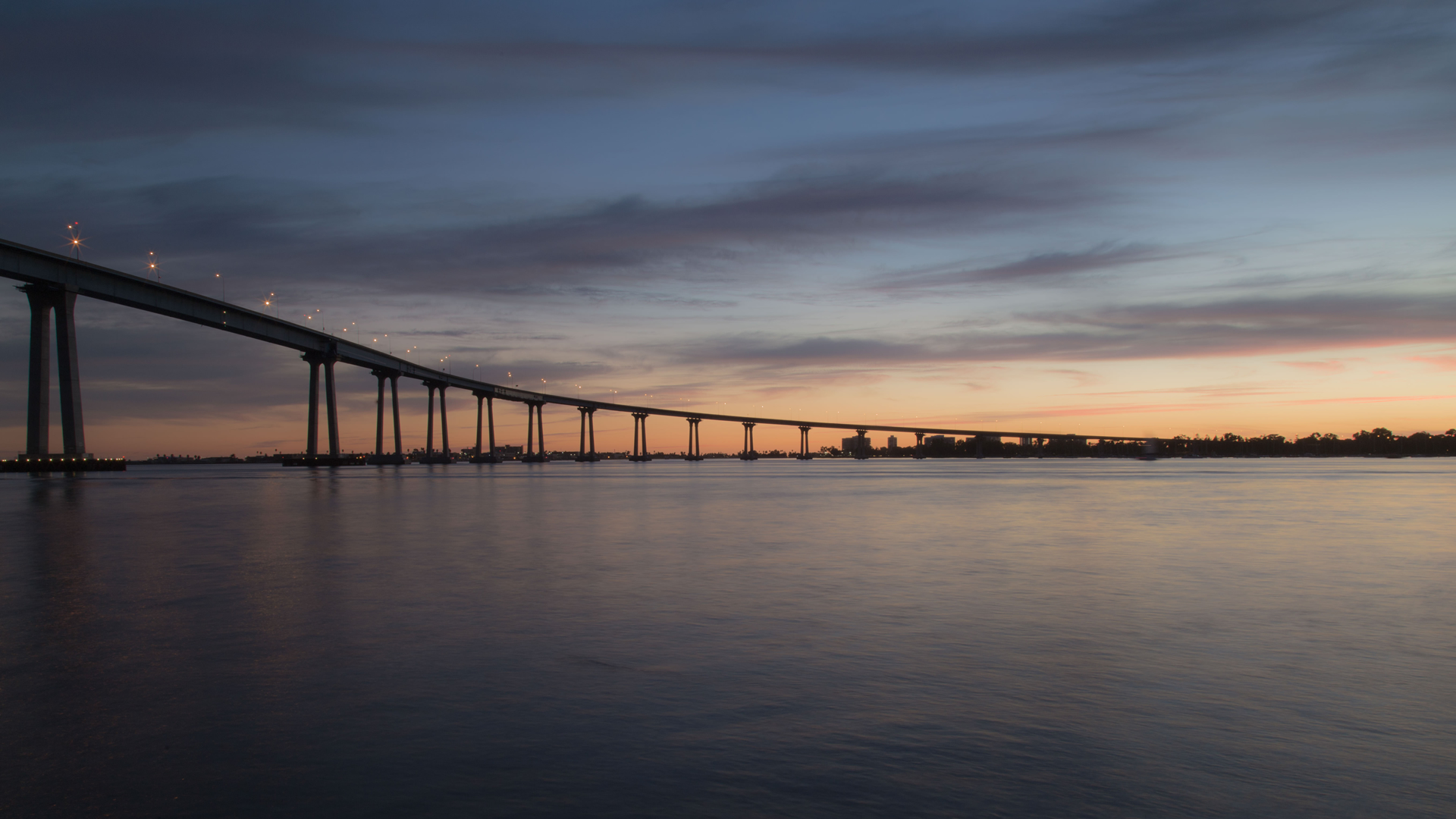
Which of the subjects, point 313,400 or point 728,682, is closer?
point 728,682

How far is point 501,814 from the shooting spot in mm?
Result: 5859

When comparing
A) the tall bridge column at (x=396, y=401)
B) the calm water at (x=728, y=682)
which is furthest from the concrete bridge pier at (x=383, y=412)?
the calm water at (x=728, y=682)

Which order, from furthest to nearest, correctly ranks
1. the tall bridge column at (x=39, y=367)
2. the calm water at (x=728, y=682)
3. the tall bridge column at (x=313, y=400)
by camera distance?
the tall bridge column at (x=313, y=400) < the tall bridge column at (x=39, y=367) < the calm water at (x=728, y=682)

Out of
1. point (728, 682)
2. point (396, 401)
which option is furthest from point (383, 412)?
point (728, 682)

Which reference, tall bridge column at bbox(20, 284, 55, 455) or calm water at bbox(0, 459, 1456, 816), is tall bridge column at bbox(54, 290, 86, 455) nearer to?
tall bridge column at bbox(20, 284, 55, 455)

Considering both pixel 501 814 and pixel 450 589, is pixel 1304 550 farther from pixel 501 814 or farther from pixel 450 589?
pixel 501 814

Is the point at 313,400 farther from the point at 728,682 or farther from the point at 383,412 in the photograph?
the point at 728,682

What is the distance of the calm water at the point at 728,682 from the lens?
6348 mm

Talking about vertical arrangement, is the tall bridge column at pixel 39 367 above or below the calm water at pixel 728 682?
above

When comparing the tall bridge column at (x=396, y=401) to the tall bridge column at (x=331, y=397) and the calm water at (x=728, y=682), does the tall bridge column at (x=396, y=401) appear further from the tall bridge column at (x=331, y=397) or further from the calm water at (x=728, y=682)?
the calm water at (x=728, y=682)

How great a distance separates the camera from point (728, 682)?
949 centimetres

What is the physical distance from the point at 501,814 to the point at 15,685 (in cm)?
675

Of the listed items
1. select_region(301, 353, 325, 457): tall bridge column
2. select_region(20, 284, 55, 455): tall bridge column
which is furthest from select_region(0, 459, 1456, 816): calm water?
select_region(301, 353, 325, 457): tall bridge column

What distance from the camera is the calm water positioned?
6.35m
